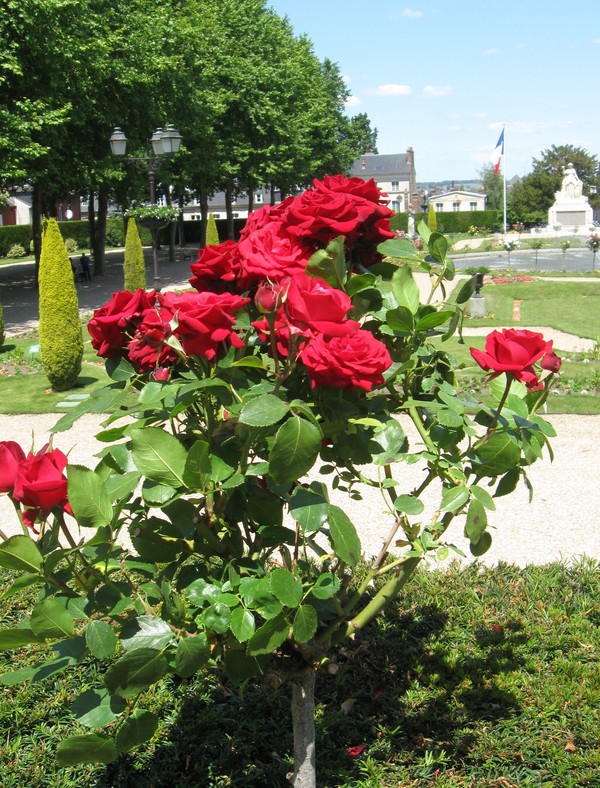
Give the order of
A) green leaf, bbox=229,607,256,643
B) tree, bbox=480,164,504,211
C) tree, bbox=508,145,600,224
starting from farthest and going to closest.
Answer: tree, bbox=480,164,504,211, tree, bbox=508,145,600,224, green leaf, bbox=229,607,256,643

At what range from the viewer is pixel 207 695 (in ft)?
11.3

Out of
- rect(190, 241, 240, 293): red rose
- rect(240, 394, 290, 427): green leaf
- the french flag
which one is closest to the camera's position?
rect(240, 394, 290, 427): green leaf

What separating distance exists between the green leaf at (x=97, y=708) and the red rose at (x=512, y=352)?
117 centimetres

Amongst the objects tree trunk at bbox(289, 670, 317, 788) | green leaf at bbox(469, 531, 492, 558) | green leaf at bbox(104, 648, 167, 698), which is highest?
green leaf at bbox(469, 531, 492, 558)

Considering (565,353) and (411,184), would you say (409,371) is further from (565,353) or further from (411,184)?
(411,184)

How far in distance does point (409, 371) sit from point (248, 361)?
56cm

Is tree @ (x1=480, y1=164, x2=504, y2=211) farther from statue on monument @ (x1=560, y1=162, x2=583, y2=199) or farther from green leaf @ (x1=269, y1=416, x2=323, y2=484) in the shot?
green leaf @ (x1=269, y1=416, x2=323, y2=484)

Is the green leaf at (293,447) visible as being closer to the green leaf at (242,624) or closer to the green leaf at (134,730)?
the green leaf at (242,624)

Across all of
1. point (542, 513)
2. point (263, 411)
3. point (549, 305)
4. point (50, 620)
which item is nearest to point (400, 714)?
point (50, 620)

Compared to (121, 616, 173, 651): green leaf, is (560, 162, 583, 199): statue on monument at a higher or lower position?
higher

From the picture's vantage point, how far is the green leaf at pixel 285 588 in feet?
5.73

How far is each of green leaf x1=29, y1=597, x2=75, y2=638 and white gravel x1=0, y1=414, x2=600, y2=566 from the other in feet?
8.41

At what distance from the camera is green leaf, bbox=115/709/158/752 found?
180 centimetres

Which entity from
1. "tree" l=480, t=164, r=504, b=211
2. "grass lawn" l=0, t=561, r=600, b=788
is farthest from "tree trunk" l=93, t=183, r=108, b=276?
"tree" l=480, t=164, r=504, b=211
